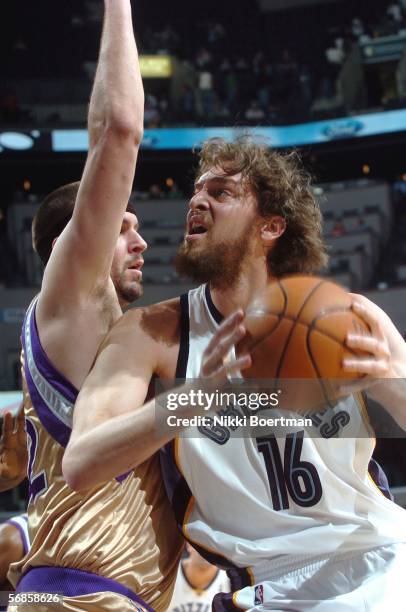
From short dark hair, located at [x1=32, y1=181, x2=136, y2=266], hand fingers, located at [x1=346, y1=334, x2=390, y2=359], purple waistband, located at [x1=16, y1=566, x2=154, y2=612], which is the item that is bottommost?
purple waistband, located at [x1=16, y1=566, x2=154, y2=612]

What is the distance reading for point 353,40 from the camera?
19672 mm

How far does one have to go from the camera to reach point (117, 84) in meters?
2.30

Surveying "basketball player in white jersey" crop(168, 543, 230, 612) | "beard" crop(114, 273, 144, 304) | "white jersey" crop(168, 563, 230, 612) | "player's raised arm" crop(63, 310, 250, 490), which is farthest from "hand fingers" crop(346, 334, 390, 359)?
"basketball player in white jersey" crop(168, 543, 230, 612)

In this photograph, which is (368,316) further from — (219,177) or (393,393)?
(219,177)

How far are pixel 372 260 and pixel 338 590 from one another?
1413cm

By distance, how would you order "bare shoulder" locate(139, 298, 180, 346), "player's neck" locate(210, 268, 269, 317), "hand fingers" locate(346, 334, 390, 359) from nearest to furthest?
"hand fingers" locate(346, 334, 390, 359) < "bare shoulder" locate(139, 298, 180, 346) < "player's neck" locate(210, 268, 269, 317)

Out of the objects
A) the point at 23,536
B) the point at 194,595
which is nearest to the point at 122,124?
the point at 23,536

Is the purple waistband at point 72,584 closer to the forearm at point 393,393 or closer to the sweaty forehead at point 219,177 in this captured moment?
the forearm at point 393,393

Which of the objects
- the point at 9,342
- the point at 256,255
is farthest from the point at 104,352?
the point at 9,342

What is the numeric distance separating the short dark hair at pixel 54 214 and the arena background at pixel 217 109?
1151 centimetres

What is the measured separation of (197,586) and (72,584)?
4948 mm

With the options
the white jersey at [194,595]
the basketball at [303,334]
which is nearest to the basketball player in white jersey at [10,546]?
the basketball at [303,334]

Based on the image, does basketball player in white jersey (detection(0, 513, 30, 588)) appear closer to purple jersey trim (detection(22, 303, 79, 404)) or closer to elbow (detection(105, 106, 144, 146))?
purple jersey trim (detection(22, 303, 79, 404))

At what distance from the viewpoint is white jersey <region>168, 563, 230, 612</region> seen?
6773 mm
